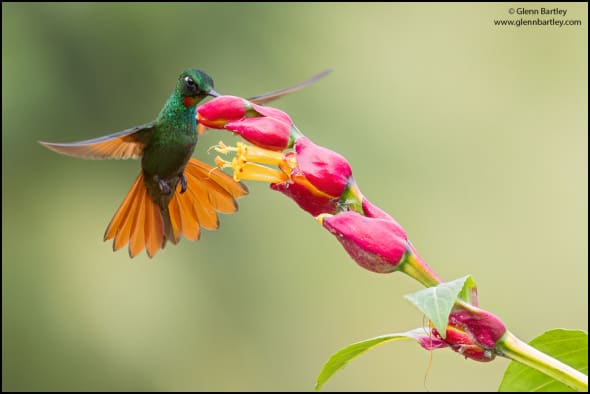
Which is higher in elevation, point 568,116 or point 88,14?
point 88,14

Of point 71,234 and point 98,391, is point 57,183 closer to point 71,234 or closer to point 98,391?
point 71,234

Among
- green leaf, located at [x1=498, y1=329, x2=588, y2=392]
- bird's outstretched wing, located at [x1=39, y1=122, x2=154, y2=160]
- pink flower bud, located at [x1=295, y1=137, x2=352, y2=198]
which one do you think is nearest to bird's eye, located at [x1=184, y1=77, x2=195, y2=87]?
bird's outstretched wing, located at [x1=39, y1=122, x2=154, y2=160]

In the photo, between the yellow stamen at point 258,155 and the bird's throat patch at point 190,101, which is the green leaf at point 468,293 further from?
the bird's throat patch at point 190,101

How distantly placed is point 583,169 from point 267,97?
2373 mm

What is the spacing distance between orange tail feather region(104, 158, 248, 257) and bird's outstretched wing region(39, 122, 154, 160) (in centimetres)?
9

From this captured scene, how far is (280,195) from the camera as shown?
3.78 metres

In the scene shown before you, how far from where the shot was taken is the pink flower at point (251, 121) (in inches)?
31.3

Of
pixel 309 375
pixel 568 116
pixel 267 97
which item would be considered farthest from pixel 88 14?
pixel 267 97

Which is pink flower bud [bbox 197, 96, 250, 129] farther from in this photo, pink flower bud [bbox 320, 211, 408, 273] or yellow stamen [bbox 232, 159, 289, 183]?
pink flower bud [bbox 320, 211, 408, 273]

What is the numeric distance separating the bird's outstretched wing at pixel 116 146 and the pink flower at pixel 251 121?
0.47 metres

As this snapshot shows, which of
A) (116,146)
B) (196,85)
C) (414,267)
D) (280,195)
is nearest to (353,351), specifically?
(414,267)

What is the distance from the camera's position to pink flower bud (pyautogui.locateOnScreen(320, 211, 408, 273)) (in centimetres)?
71

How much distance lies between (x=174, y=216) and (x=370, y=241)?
2.56 feet

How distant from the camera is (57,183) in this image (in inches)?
157
